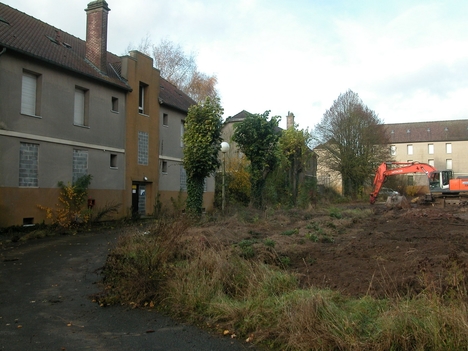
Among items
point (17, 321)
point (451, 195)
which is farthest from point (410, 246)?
point (451, 195)

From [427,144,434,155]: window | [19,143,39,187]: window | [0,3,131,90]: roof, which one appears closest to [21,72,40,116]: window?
[0,3,131,90]: roof

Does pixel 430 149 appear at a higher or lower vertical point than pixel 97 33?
lower

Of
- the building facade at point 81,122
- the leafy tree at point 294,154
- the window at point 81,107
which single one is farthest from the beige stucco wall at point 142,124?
the leafy tree at point 294,154

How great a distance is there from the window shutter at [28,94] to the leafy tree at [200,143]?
21.7 feet

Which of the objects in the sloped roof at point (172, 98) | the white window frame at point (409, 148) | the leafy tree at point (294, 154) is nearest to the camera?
the sloped roof at point (172, 98)

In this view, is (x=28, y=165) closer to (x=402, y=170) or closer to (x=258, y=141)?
(x=258, y=141)

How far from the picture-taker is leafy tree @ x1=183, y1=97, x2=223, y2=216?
64.7 ft

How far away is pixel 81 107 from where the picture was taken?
20.4 m

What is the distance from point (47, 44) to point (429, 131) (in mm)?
72503

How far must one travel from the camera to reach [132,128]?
76.9 ft

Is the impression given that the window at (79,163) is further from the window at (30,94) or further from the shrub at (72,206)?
the window at (30,94)

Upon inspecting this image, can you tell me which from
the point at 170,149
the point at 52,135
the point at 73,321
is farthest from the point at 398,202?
the point at 73,321

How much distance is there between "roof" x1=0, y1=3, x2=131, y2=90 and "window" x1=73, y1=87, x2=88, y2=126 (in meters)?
0.96

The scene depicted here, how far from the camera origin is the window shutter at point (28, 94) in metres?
17.3
